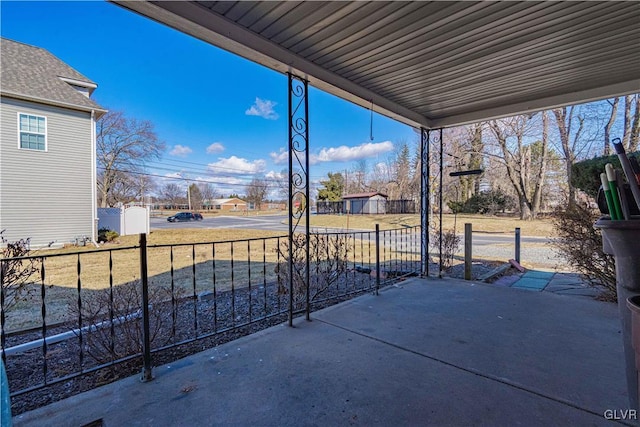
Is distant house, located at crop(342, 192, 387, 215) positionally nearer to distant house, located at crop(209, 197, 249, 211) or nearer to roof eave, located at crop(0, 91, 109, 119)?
roof eave, located at crop(0, 91, 109, 119)

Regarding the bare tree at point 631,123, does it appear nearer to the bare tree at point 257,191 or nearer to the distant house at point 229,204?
the bare tree at point 257,191

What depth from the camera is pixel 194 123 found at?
23.4 meters

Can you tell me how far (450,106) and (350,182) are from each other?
1335 inches

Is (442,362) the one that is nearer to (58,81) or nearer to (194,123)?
(58,81)

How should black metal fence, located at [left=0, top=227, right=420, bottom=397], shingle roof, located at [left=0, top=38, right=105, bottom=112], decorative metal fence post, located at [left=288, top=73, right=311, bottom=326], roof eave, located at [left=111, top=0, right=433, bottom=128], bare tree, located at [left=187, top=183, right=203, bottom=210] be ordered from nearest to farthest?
1. roof eave, located at [left=111, top=0, right=433, bottom=128]
2. black metal fence, located at [left=0, top=227, right=420, bottom=397]
3. decorative metal fence post, located at [left=288, top=73, right=311, bottom=326]
4. shingle roof, located at [left=0, top=38, right=105, bottom=112]
5. bare tree, located at [left=187, top=183, right=203, bottom=210]

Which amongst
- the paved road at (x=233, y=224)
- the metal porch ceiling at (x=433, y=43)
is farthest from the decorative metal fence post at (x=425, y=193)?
the paved road at (x=233, y=224)

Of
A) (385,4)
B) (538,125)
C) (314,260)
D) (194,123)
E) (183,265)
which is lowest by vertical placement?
(183,265)

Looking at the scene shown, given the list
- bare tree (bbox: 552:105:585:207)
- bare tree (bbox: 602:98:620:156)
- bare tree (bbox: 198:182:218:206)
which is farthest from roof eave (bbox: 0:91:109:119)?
bare tree (bbox: 198:182:218:206)

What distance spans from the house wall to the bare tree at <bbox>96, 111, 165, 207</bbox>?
1040cm

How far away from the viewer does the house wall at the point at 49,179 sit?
8008 millimetres

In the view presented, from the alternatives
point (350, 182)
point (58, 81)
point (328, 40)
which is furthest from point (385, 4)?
point (350, 182)

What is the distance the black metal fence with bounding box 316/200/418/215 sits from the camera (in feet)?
79.9

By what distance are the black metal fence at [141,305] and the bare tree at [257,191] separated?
34.9m

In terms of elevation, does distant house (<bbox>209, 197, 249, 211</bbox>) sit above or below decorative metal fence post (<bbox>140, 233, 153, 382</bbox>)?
above
